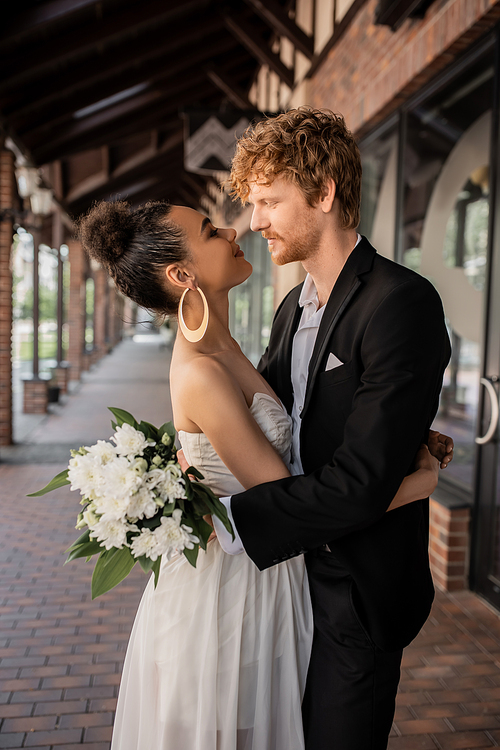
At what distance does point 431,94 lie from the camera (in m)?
4.03

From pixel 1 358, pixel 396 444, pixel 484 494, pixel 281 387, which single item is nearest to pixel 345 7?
pixel 484 494

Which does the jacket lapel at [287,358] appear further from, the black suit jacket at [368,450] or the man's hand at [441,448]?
the man's hand at [441,448]

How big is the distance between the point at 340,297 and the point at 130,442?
62 centimetres

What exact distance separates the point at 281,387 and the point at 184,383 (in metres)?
0.41

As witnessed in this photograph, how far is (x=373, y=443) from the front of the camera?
130cm

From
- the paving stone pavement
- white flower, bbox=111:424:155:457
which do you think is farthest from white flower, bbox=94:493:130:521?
the paving stone pavement

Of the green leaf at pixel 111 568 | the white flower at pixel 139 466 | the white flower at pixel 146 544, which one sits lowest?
the green leaf at pixel 111 568

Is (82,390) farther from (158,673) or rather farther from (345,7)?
(158,673)

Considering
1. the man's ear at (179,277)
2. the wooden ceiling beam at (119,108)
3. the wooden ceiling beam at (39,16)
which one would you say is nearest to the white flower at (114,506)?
the man's ear at (179,277)

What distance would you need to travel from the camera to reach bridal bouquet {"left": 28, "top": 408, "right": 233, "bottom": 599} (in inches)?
50.3

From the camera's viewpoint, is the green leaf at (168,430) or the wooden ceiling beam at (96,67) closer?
the green leaf at (168,430)

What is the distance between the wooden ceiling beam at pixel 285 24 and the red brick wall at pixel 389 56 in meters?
0.36

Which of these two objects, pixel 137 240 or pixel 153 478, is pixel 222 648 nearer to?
pixel 153 478

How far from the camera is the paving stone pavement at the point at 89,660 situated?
2555 mm
